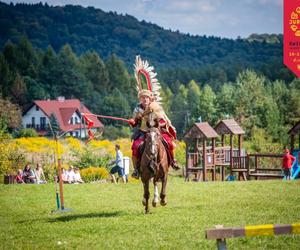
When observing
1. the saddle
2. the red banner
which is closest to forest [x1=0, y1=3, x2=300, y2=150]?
the saddle

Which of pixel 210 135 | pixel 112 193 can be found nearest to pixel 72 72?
pixel 210 135

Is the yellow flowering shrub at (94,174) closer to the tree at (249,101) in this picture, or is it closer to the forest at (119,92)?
the forest at (119,92)

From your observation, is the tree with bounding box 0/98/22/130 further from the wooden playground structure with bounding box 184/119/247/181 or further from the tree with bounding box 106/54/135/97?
the tree with bounding box 106/54/135/97

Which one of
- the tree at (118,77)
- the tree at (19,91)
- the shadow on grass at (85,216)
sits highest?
the tree at (118,77)

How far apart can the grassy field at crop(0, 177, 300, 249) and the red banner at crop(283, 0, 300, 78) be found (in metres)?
3.56

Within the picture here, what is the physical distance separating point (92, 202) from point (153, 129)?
4.88m

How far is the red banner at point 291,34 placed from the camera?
595 inches

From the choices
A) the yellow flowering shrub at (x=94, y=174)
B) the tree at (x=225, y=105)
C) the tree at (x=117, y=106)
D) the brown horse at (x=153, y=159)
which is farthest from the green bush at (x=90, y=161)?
the tree at (x=117, y=106)

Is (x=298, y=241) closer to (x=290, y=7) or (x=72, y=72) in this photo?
(x=290, y=7)

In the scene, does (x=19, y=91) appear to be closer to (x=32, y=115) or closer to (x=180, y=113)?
(x=32, y=115)

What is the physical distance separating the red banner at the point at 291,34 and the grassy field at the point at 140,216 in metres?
3.56

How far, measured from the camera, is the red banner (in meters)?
15.1

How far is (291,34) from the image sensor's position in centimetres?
1551

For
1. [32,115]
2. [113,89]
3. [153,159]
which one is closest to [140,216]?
[153,159]
